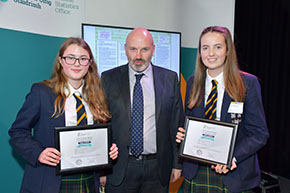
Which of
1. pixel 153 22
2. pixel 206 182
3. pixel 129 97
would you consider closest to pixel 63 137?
pixel 129 97

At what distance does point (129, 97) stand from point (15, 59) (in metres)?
1.42

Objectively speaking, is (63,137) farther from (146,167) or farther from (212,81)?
(212,81)

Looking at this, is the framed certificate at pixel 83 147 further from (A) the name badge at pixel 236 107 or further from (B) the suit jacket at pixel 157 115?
(A) the name badge at pixel 236 107

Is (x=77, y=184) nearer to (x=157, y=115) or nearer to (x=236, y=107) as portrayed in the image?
(x=157, y=115)

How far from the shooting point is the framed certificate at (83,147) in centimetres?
199

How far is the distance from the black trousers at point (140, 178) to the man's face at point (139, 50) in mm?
924

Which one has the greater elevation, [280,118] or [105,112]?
[105,112]

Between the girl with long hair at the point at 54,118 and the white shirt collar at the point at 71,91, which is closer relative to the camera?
the girl with long hair at the point at 54,118

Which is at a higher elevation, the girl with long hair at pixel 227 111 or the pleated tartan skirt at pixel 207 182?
the girl with long hair at pixel 227 111

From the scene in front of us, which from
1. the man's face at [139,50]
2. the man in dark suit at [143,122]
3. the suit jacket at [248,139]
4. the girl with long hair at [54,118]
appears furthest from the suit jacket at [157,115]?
the suit jacket at [248,139]

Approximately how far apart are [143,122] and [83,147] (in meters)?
0.74

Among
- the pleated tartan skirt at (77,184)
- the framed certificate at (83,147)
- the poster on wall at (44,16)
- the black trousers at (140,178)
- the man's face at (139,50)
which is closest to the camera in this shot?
the framed certificate at (83,147)

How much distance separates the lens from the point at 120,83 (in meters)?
2.71

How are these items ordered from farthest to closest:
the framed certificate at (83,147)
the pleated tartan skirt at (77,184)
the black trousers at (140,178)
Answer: the black trousers at (140,178), the pleated tartan skirt at (77,184), the framed certificate at (83,147)
